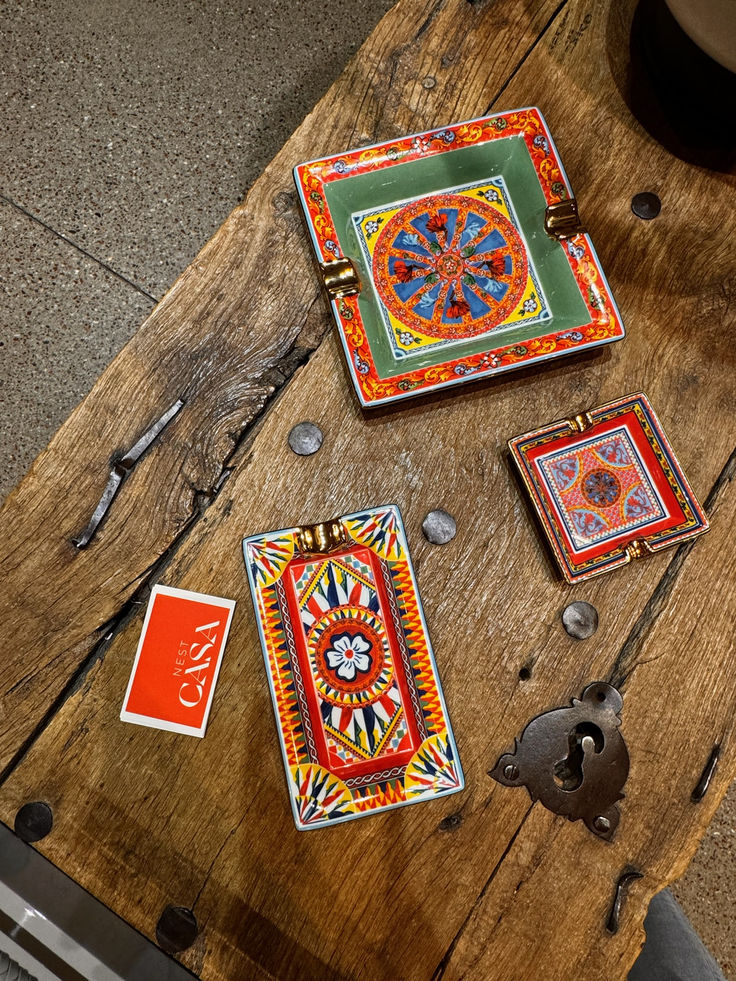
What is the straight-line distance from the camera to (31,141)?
1918mm

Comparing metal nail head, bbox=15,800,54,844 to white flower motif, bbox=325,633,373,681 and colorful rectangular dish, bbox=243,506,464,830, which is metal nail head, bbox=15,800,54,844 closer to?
colorful rectangular dish, bbox=243,506,464,830

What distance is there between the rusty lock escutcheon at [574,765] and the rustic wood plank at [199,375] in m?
0.67

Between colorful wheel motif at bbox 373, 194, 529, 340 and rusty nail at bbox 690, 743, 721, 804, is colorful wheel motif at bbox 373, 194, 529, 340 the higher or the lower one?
the higher one

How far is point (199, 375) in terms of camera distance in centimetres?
122

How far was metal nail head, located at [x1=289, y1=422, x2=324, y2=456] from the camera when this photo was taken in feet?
4.02

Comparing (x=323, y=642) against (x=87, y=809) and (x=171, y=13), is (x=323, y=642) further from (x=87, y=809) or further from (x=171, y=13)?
(x=171, y=13)

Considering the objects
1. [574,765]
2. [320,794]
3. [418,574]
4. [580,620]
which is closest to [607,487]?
[580,620]

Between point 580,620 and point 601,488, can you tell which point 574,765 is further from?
point 601,488

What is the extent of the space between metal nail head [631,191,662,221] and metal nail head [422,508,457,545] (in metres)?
0.63

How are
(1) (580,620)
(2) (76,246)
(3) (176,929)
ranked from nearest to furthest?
(3) (176,929)
(1) (580,620)
(2) (76,246)

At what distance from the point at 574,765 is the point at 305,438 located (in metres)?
0.70

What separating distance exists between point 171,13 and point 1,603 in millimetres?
1689

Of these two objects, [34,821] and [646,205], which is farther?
[646,205]

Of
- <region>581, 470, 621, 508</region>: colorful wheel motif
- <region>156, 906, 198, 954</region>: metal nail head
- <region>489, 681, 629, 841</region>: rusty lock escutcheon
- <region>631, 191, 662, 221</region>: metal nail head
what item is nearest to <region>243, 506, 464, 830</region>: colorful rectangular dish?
<region>489, 681, 629, 841</region>: rusty lock escutcheon
